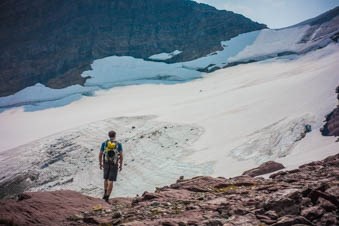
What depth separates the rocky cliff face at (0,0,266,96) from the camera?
86.4 metres

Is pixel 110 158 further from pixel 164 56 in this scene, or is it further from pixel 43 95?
pixel 164 56

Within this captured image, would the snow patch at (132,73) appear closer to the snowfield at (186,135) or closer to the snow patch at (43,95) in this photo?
the snow patch at (43,95)

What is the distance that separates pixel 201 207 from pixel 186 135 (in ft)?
86.0

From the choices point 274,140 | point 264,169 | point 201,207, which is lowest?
point 264,169

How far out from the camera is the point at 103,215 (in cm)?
970

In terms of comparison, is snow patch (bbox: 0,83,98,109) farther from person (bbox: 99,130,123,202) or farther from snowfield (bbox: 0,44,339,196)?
person (bbox: 99,130,123,202)

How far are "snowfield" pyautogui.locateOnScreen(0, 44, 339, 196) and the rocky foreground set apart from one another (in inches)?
400

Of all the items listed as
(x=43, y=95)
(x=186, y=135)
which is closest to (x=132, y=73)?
(x=43, y=95)

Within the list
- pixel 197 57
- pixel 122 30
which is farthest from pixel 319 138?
pixel 122 30

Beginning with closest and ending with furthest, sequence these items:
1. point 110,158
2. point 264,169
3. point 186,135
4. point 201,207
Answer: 1. point 201,207
2. point 110,158
3. point 264,169
4. point 186,135

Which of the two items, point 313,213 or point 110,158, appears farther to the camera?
point 110,158

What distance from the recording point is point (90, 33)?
312 feet

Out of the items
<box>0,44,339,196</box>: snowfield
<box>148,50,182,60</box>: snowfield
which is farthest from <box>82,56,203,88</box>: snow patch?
<box>0,44,339,196</box>: snowfield

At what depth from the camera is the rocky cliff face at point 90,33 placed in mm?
86375
